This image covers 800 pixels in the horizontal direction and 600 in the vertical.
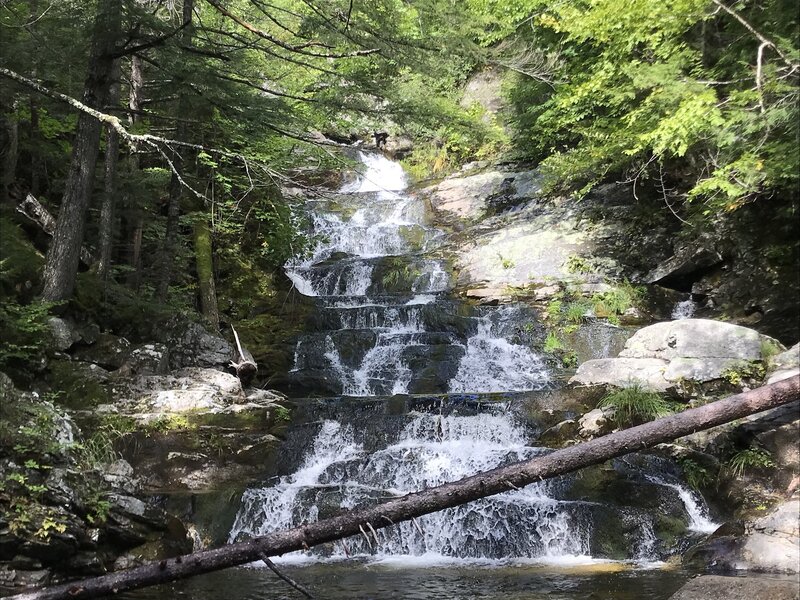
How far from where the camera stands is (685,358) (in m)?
8.48

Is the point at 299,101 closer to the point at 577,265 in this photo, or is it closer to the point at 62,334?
the point at 62,334

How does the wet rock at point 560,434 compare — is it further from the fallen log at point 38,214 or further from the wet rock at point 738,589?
the fallen log at point 38,214

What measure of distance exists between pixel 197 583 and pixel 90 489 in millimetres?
1402

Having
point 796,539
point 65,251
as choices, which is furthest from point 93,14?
point 796,539

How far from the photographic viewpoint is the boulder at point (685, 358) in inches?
315

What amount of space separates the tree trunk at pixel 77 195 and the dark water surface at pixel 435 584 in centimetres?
508

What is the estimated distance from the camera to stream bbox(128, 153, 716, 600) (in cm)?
533

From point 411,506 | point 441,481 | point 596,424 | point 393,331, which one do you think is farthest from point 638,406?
point 393,331

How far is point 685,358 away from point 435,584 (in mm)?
5443

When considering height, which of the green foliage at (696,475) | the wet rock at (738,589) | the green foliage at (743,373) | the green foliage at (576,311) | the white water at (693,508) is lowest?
the wet rock at (738,589)

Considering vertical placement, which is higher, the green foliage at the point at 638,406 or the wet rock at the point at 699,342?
the wet rock at the point at 699,342

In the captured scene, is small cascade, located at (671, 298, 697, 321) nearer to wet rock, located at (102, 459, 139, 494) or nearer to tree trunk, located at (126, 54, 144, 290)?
wet rock, located at (102, 459, 139, 494)

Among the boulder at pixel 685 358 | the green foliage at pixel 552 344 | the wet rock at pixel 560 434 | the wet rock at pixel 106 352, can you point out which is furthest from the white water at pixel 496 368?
the wet rock at pixel 106 352

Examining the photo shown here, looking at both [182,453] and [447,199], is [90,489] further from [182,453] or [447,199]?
[447,199]
